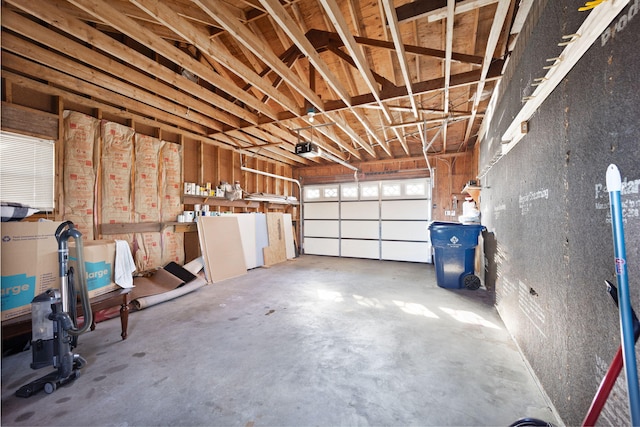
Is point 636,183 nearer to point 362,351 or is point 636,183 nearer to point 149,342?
point 362,351

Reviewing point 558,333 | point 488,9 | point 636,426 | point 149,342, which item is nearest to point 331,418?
point 636,426

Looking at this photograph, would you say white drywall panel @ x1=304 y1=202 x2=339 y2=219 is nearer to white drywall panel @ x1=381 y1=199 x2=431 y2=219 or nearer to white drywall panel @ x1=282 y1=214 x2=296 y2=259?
white drywall panel @ x1=282 y1=214 x2=296 y2=259

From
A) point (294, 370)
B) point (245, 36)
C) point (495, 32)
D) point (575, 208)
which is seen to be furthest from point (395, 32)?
point (294, 370)

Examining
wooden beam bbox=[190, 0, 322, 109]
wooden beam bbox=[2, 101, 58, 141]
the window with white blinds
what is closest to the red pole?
wooden beam bbox=[190, 0, 322, 109]

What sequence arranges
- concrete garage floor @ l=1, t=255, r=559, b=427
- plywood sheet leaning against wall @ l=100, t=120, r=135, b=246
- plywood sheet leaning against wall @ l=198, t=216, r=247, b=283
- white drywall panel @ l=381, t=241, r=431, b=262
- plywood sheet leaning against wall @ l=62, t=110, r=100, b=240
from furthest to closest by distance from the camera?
white drywall panel @ l=381, t=241, r=431, b=262 → plywood sheet leaning against wall @ l=198, t=216, r=247, b=283 → plywood sheet leaning against wall @ l=100, t=120, r=135, b=246 → plywood sheet leaning against wall @ l=62, t=110, r=100, b=240 → concrete garage floor @ l=1, t=255, r=559, b=427

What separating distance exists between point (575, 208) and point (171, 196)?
18.1 ft

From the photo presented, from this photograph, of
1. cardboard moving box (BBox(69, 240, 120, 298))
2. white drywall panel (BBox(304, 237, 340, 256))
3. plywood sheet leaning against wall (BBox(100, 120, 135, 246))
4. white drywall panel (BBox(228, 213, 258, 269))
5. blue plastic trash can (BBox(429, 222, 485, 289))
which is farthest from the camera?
white drywall panel (BBox(304, 237, 340, 256))

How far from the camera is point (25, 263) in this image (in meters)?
2.11

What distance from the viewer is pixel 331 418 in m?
1.54

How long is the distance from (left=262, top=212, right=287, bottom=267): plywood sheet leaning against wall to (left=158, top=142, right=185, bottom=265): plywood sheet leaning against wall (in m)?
2.10

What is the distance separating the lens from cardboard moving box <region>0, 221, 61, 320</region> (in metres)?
2.01

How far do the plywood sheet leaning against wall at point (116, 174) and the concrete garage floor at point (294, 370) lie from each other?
1.69 m

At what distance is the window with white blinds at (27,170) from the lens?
285 cm

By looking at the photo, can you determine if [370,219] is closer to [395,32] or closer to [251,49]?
[395,32]
